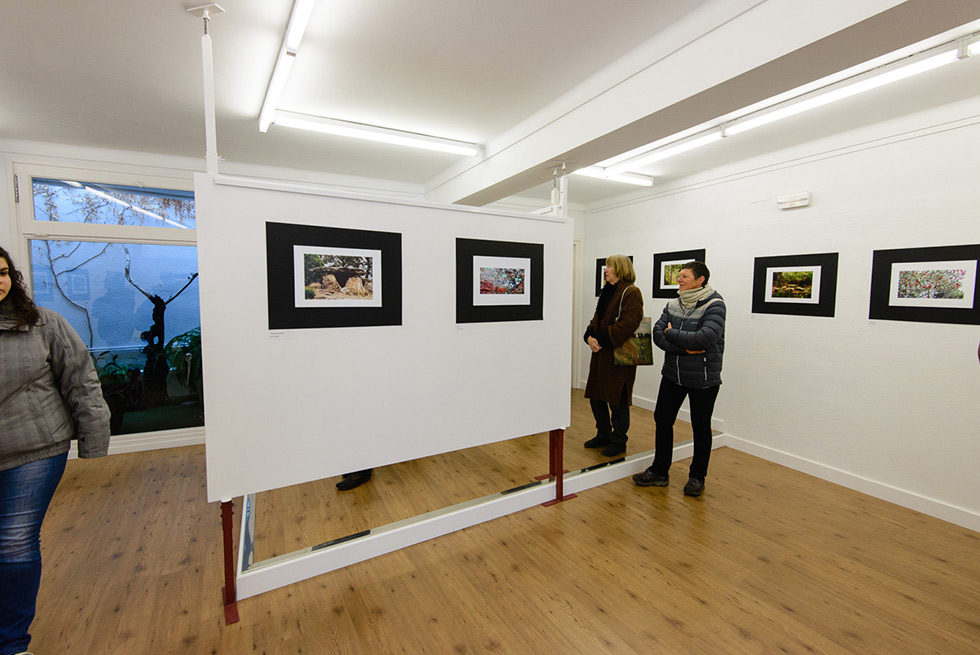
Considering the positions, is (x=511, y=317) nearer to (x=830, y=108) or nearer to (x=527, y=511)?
(x=527, y=511)

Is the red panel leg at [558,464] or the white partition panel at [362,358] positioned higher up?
the white partition panel at [362,358]

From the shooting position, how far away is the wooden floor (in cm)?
181

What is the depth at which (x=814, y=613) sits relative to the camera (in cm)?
196

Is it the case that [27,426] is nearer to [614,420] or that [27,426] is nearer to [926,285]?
Answer: [614,420]

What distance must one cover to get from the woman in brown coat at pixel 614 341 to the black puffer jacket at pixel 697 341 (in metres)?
0.39

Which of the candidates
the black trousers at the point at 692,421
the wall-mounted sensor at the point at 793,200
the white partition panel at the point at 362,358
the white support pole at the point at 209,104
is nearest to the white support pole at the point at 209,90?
the white support pole at the point at 209,104

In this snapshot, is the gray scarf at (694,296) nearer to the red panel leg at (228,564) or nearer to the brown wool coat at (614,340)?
the brown wool coat at (614,340)

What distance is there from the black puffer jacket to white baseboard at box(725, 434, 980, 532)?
1402 millimetres

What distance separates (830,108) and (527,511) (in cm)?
328

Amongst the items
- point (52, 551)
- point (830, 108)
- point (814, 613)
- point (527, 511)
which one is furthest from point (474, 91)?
point (52, 551)

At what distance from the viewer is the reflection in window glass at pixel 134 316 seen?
12.5 ft

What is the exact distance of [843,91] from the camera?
2520 millimetres

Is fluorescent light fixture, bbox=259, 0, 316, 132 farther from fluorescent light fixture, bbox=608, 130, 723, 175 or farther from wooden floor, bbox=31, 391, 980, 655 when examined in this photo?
fluorescent light fixture, bbox=608, 130, 723, 175

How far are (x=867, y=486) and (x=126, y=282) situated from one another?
20.7ft
